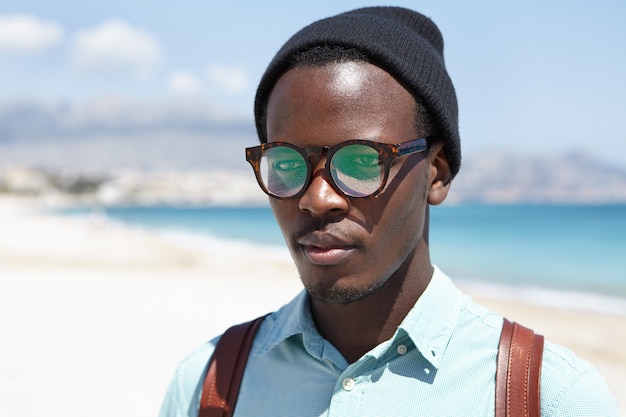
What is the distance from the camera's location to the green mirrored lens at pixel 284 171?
5.58ft

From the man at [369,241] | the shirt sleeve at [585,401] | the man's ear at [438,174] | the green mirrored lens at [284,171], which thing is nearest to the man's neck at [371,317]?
the man at [369,241]

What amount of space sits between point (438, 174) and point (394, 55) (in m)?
0.42

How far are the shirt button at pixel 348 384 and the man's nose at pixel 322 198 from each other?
46 cm

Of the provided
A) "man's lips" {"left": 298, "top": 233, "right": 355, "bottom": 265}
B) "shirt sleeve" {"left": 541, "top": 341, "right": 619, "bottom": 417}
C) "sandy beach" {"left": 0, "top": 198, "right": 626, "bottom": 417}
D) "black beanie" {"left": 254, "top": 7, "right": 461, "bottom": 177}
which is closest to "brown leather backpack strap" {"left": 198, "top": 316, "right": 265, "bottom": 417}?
"man's lips" {"left": 298, "top": 233, "right": 355, "bottom": 265}

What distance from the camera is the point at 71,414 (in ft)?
22.2

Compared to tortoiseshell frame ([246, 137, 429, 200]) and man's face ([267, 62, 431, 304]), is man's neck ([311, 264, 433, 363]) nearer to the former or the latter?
man's face ([267, 62, 431, 304])

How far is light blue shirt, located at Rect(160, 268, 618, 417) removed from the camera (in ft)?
5.08

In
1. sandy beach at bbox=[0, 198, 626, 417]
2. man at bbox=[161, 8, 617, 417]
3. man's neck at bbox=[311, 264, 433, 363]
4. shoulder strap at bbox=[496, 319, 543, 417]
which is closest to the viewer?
shoulder strap at bbox=[496, 319, 543, 417]

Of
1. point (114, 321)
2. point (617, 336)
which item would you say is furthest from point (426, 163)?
point (617, 336)

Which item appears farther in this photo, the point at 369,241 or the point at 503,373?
the point at 369,241

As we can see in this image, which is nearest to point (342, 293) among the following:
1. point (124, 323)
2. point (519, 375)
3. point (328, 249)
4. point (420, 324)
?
point (328, 249)

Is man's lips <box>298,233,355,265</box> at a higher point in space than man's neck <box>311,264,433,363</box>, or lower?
higher

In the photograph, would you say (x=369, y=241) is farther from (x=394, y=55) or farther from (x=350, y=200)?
(x=394, y=55)

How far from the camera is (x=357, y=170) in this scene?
1.64 m
